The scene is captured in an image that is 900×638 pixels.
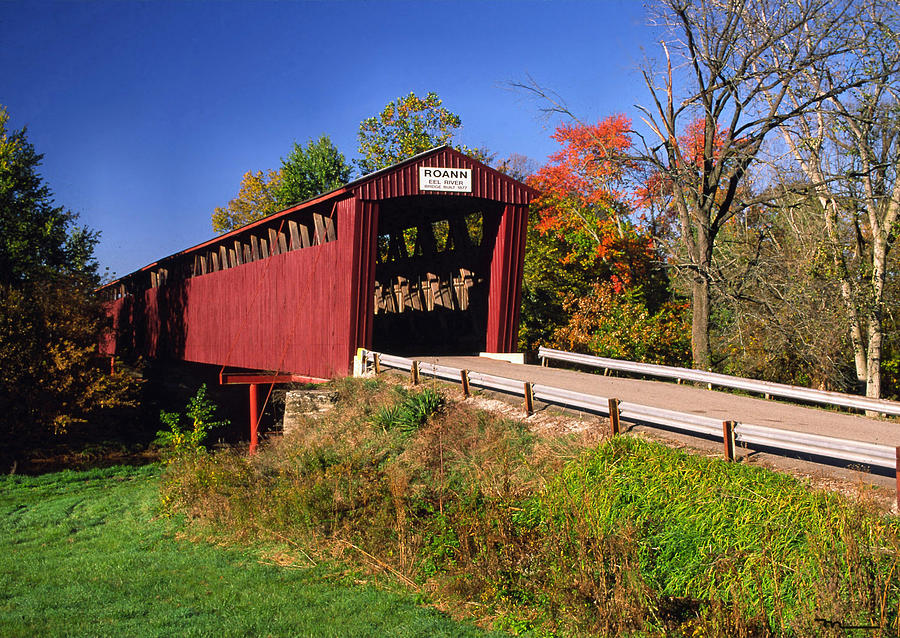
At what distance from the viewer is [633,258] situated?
25062 mm

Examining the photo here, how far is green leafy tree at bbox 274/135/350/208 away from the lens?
38281mm

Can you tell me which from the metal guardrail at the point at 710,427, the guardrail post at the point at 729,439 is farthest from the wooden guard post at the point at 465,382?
the guardrail post at the point at 729,439

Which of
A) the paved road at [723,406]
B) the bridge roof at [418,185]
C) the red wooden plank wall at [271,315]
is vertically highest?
the bridge roof at [418,185]

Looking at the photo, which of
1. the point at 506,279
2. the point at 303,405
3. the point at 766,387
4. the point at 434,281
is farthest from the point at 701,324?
the point at 303,405

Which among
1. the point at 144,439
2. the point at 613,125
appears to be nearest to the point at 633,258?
the point at 613,125

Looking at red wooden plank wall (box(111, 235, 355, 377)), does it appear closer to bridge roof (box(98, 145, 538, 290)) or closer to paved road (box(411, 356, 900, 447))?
bridge roof (box(98, 145, 538, 290))

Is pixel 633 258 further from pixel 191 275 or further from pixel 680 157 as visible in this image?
pixel 191 275

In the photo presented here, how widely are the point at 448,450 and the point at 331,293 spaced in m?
7.04

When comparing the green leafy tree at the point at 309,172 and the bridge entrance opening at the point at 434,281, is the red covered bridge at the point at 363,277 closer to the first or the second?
the bridge entrance opening at the point at 434,281

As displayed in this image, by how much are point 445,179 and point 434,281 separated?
14.1 feet

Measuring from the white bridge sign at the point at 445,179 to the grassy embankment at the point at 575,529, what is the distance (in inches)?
261

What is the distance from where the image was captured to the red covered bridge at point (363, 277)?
1507cm

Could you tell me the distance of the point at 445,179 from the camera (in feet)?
50.8

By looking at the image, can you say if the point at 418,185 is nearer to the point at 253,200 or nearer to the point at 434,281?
the point at 434,281
